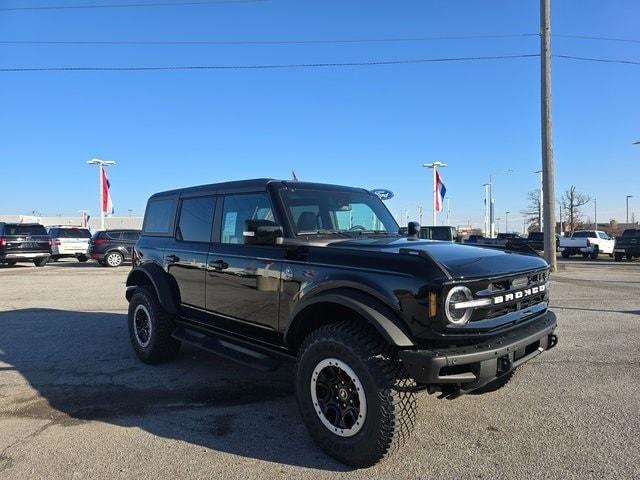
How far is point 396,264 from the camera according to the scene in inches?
132

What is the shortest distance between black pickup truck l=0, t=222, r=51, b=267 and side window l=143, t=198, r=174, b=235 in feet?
59.2

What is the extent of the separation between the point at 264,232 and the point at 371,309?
44.9 inches

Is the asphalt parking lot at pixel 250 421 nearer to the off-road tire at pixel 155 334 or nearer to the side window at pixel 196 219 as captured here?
the off-road tire at pixel 155 334

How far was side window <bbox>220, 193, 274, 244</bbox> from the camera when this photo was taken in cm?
453

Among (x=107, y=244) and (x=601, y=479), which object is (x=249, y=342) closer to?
(x=601, y=479)

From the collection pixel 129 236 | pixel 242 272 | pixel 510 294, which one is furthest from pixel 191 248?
pixel 129 236

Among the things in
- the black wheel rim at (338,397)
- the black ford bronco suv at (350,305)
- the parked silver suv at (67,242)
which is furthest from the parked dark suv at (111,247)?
the black wheel rim at (338,397)

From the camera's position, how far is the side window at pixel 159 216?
19.6 ft

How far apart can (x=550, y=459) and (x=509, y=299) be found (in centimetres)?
109

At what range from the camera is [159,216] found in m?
6.21

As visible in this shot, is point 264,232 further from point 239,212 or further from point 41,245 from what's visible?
point 41,245

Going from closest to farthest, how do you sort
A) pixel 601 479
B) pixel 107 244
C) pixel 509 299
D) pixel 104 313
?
pixel 601 479
pixel 509 299
pixel 104 313
pixel 107 244

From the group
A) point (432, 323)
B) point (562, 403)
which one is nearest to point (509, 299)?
point (432, 323)

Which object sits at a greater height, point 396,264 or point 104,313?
point 396,264
